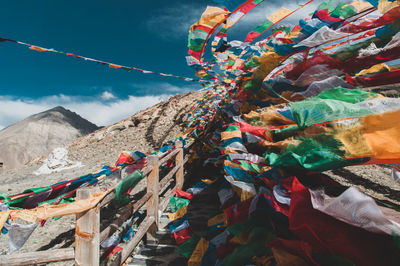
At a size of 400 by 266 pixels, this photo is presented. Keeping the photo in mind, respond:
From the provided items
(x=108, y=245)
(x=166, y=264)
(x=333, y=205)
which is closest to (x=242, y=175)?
(x=333, y=205)

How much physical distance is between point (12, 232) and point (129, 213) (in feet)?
4.65

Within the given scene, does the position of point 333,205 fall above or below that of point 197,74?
below

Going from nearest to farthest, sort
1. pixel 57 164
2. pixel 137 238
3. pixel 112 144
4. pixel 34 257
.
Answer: pixel 34 257
pixel 137 238
pixel 57 164
pixel 112 144

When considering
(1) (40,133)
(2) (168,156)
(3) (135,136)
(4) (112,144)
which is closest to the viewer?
(2) (168,156)

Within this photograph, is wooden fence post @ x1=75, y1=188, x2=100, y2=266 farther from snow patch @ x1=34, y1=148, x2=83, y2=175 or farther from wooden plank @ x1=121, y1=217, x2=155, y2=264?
snow patch @ x1=34, y1=148, x2=83, y2=175

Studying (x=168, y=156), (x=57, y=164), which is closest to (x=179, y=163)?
(x=168, y=156)

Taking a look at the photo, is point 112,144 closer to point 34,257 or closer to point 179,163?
point 179,163

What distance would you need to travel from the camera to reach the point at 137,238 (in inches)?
122

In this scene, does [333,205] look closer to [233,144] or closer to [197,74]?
[233,144]

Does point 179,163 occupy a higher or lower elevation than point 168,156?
lower

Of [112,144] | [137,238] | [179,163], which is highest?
[112,144]

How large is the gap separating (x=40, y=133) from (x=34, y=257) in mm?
50148

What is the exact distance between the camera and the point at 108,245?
3.00 meters

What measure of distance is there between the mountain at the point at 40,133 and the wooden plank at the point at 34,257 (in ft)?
134
